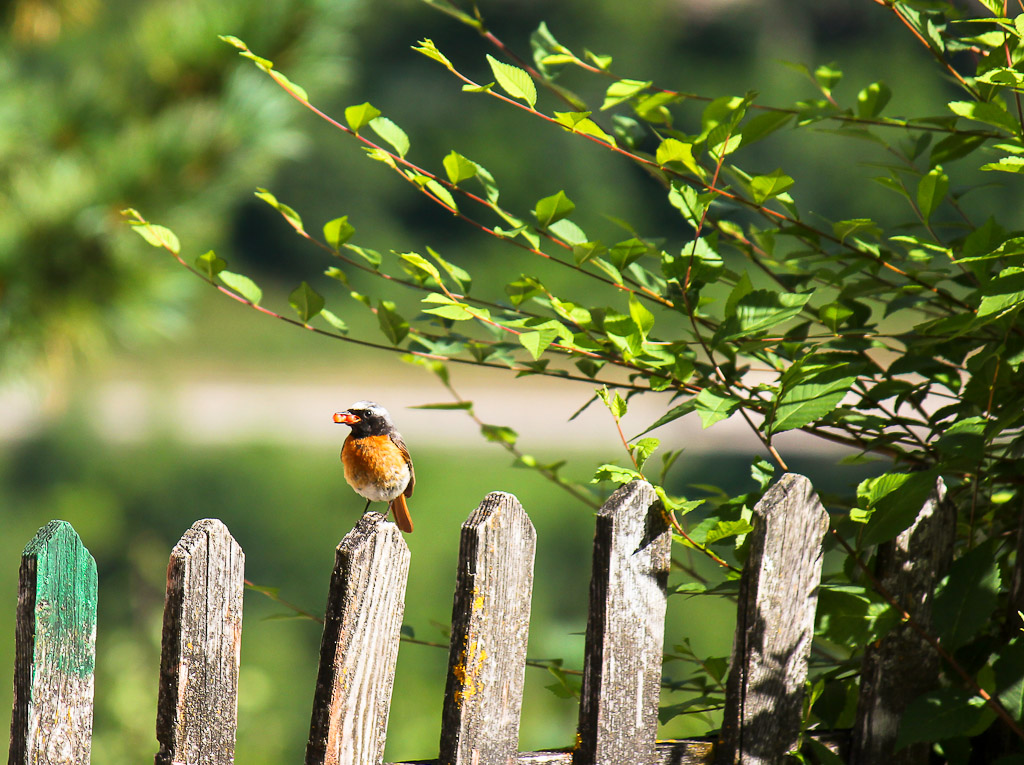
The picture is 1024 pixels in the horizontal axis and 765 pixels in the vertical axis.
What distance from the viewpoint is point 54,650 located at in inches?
25.5

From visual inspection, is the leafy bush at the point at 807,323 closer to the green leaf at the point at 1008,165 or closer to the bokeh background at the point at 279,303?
the green leaf at the point at 1008,165

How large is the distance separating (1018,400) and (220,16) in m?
1.88

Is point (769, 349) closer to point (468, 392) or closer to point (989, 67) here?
point (989, 67)

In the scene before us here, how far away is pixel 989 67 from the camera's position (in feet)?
2.68

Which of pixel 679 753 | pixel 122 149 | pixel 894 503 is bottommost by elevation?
pixel 679 753

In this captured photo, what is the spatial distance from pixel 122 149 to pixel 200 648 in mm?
1756

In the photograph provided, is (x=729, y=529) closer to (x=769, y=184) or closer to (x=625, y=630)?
(x=625, y=630)

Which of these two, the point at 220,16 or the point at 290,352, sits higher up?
the point at 290,352

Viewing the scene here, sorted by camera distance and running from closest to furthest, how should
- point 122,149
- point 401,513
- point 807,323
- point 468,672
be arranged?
point 468,672
point 807,323
point 401,513
point 122,149

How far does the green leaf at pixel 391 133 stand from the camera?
858 mm

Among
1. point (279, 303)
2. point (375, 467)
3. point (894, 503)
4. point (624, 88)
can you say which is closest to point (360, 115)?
point (624, 88)

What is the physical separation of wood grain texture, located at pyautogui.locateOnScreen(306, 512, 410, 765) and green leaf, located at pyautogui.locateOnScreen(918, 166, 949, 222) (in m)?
0.53

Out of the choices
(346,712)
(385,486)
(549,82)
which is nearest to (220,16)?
(549,82)

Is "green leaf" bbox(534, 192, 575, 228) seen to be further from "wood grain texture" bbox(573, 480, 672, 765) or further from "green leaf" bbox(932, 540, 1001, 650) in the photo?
"green leaf" bbox(932, 540, 1001, 650)
